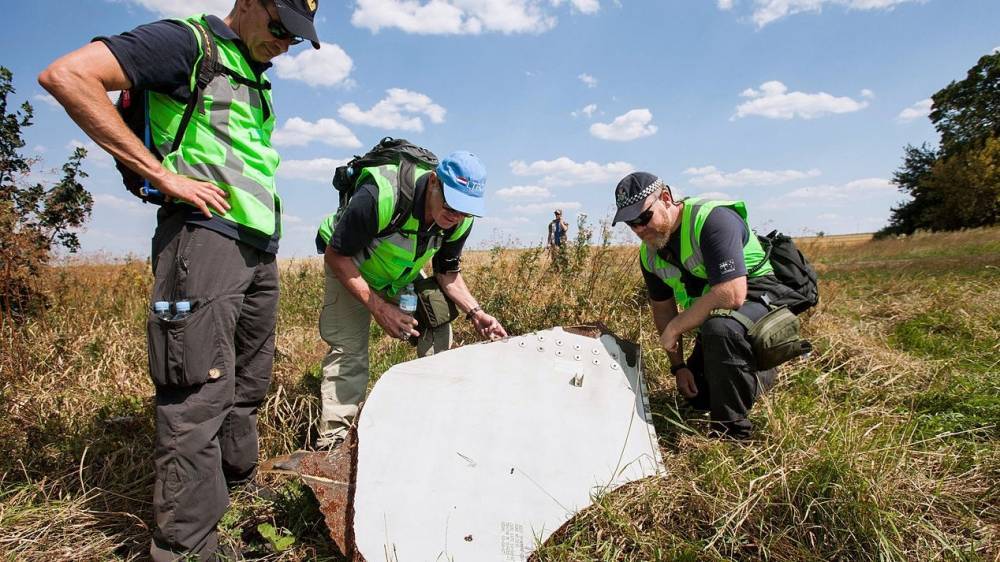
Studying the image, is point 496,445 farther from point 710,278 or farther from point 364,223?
point 710,278

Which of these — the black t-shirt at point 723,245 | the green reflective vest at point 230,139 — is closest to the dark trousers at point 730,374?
the black t-shirt at point 723,245

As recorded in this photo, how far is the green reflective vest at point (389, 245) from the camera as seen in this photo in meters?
2.43

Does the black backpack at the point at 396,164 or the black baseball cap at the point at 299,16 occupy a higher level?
the black baseball cap at the point at 299,16

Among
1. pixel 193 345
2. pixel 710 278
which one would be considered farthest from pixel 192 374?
pixel 710 278

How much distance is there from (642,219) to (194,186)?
2.02 meters

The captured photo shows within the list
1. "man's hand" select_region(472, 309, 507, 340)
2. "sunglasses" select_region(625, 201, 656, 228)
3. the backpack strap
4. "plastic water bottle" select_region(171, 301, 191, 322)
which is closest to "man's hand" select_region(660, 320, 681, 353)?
"sunglasses" select_region(625, 201, 656, 228)

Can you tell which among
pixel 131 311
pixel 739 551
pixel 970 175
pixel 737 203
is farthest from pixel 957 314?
pixel 970 175

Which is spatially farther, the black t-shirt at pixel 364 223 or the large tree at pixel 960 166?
the large tree at pixel 960 166

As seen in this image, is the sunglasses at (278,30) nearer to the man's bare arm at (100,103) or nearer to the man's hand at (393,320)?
the man's bare arm at (100,103)

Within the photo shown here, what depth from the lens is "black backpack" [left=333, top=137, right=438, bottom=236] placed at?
2471 mm

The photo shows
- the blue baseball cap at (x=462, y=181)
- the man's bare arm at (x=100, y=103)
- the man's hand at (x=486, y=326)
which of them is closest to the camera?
the man's bare arm at (x=100, y=103)

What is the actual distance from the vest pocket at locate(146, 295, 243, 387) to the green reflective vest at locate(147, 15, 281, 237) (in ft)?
1.20

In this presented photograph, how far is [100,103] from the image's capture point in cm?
158

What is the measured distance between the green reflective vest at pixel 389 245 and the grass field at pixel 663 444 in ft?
3.11
